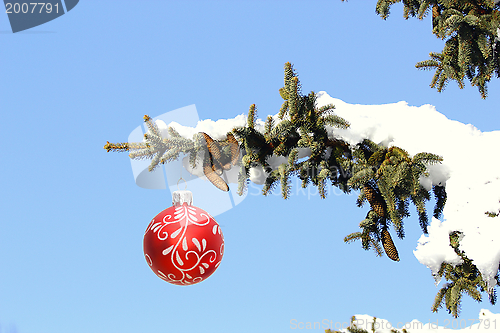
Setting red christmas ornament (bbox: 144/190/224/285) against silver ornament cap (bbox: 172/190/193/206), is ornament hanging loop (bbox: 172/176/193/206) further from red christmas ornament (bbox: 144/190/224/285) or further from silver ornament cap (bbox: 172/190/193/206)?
red christmas ornament (bbox: 144/190/224/285)

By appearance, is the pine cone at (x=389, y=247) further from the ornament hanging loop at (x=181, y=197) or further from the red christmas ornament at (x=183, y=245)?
the ornament hanging loop at (x=181, y=197)

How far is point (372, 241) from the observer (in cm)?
372

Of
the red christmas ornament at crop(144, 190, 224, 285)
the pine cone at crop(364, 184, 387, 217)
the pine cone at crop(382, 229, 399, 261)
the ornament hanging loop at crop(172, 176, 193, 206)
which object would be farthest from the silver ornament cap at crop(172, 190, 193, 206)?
the pine cone at crop(382, 229, 399, 261)

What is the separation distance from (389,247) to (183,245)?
1.75m

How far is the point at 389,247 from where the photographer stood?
3502 mm

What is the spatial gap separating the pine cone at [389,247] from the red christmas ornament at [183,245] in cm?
144

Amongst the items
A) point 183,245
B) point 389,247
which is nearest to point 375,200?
point 389,247

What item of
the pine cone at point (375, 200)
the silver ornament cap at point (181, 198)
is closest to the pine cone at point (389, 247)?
the pine cone at point (375, 200)

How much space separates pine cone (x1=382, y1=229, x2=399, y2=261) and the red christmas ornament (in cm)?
144

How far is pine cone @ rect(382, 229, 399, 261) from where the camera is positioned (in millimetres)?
3484

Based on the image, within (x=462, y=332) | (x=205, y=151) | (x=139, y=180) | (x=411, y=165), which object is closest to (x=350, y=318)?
(x=462, y=332)

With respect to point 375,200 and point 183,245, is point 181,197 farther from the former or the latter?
point 375,200

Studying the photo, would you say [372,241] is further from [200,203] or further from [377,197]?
[200,203]

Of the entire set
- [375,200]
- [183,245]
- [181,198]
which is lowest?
[183,245]
